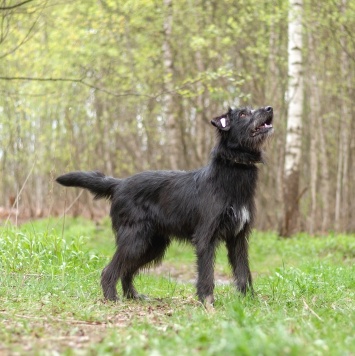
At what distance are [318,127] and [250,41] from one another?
3.27 m

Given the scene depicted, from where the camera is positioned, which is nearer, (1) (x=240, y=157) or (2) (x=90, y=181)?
(1) (x=240, y=157)

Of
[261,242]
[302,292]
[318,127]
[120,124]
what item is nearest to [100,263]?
[302,292]

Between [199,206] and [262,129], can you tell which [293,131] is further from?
[199,206]

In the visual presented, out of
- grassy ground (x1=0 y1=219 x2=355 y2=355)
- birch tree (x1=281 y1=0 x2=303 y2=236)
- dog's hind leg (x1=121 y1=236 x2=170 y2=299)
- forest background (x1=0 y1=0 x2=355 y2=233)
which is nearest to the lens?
grassy ground (x1=0 y1=219 x2=355 y2=355)

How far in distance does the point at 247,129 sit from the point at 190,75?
40.8 ft

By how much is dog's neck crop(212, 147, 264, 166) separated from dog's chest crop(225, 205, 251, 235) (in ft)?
1.60

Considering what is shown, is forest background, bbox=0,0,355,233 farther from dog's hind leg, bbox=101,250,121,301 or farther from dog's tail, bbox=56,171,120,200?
dog's hind leg, bbox=101,250,121,301

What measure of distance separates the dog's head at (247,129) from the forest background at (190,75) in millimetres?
7546

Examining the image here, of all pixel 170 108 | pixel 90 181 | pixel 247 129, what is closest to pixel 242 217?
pixel 247 129

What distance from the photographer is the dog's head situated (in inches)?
252

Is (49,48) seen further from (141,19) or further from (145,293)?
(145,293)

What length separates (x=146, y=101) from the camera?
1956cm

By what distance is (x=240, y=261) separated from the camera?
656cm

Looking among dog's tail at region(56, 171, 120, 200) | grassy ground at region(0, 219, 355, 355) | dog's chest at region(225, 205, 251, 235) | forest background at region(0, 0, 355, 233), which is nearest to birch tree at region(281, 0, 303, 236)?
forest background at region(0, 0, 355, 233)
